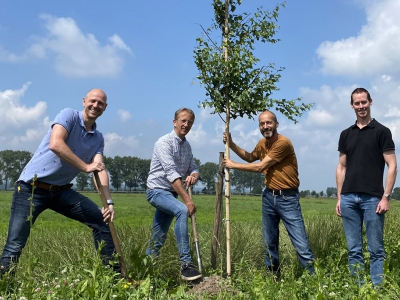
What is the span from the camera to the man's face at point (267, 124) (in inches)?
227

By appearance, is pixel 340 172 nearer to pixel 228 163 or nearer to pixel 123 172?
pixel 228 163

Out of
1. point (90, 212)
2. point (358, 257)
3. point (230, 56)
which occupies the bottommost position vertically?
point (358, 257)

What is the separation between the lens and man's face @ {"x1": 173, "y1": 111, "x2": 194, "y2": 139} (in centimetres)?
553

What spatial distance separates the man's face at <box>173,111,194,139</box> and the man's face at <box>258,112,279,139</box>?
920mm

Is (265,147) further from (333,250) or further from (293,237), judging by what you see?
(333,250)

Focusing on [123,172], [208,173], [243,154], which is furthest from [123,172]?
[243,154]

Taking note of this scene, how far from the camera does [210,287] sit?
518 cm

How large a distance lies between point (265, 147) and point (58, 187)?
2683 mm

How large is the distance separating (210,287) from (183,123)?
196 cm

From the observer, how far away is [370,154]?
5.26 metres

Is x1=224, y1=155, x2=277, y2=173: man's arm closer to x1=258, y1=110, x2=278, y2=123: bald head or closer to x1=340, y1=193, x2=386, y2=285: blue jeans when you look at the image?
x1=258, y1=110, x2=278, y2=123: bald head

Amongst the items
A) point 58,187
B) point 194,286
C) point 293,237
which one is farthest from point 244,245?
point 58,187

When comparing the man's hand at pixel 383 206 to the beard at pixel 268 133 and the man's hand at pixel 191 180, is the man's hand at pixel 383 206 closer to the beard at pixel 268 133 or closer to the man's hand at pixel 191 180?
the beard at pixel 268 133

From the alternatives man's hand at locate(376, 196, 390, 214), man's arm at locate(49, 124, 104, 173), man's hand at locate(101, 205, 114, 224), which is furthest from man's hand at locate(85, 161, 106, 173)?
man's hand at locate(376, 196, 390, 214)
